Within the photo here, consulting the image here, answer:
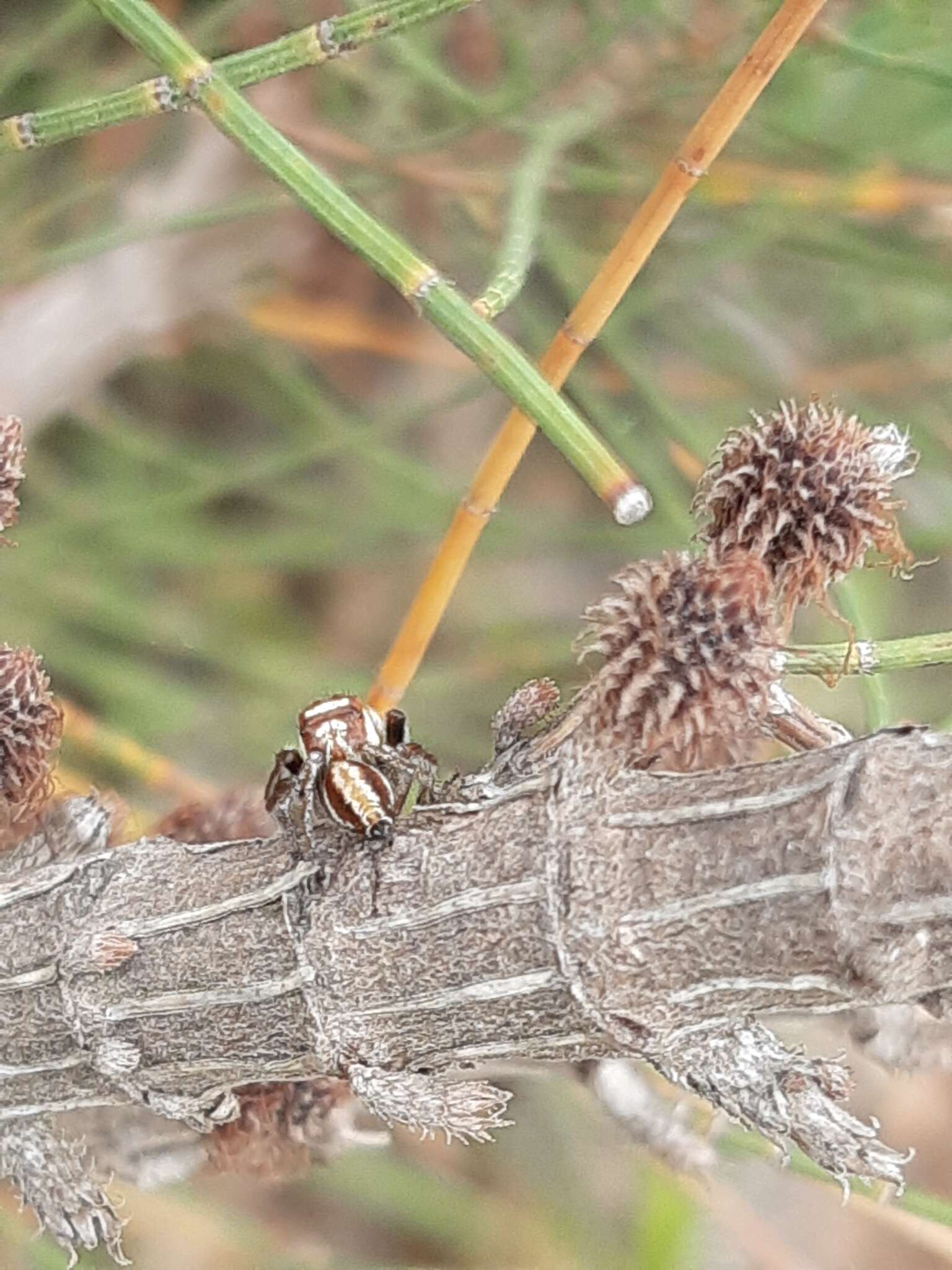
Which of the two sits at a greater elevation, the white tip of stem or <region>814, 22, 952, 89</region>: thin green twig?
<region>814, 22, 952, 89</region>: thin green twig

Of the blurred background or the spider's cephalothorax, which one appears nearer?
the spider's cephalothorax

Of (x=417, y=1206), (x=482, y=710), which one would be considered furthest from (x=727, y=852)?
(x=417, y=1206)

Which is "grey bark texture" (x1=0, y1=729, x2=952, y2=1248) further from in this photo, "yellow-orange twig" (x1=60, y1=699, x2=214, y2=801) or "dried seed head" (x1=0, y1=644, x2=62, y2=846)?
"yellow-orange twig" (x1=60, y1=699, x2=214, y2=801)

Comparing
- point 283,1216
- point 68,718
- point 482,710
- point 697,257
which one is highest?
point 697,257

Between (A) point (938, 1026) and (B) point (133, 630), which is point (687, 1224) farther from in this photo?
(B) point (133, 630)

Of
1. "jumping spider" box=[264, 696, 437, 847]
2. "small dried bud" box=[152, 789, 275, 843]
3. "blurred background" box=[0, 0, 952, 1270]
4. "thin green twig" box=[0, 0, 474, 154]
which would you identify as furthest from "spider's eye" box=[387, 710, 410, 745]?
"blurred background" box=[0, 0, 952, 1270]

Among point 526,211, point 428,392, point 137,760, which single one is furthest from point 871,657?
point 428,392

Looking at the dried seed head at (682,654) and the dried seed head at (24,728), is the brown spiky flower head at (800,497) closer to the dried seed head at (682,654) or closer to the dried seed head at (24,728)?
the dried seed head at (682,654)
